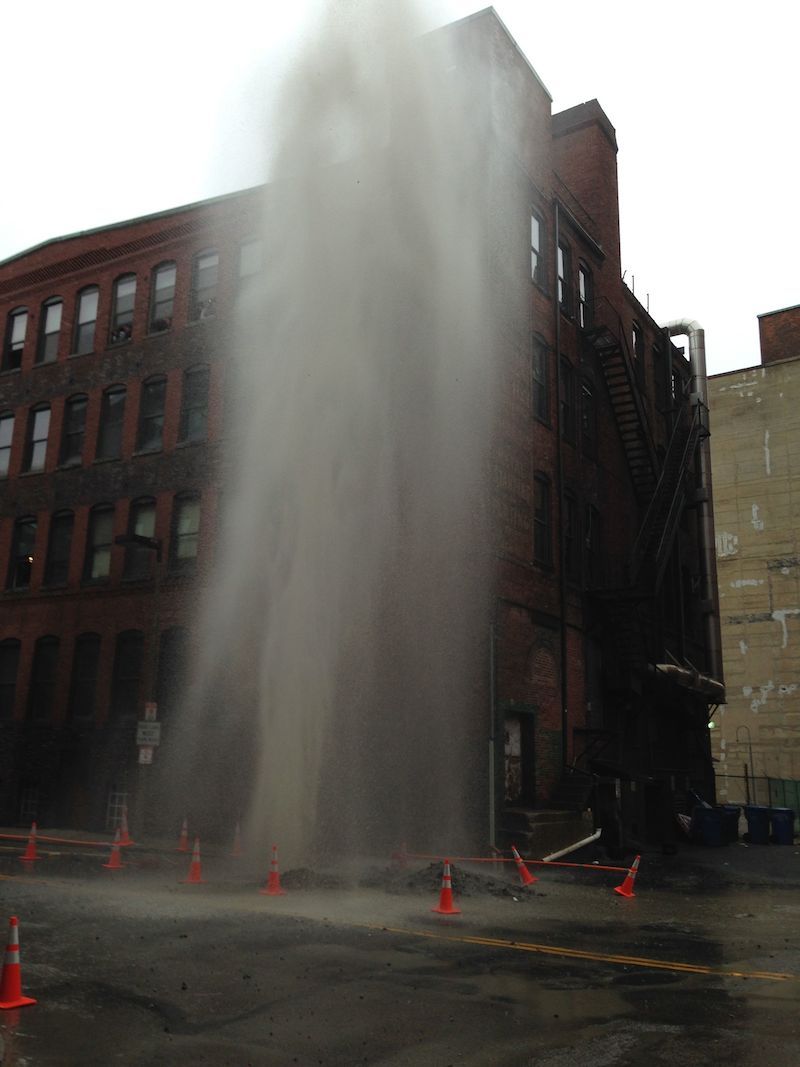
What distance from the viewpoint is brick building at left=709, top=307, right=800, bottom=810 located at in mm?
47750

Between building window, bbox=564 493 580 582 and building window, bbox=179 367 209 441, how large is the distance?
10.1 m

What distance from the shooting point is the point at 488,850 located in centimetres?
1933

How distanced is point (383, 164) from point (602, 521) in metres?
13.0

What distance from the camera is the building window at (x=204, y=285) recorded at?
27.5 meters

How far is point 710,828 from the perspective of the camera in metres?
24.9

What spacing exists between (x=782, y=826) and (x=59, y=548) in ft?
71.8

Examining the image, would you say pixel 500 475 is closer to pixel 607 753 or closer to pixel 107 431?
pixel 607 753

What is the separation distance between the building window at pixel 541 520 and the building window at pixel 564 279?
5809 millimetres

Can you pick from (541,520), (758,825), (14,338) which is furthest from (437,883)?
(14,338)

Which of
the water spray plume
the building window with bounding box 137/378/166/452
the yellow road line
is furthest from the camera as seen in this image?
the building window with bounding box 137/378/166/452

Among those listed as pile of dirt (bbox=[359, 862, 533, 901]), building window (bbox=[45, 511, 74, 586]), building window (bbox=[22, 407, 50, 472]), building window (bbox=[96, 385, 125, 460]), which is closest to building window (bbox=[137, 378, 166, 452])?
building window (bbox=[96, 385, 125, 460])

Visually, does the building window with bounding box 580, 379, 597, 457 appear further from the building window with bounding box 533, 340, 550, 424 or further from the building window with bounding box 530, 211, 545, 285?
the building window with bounding box 530, 211, 545, 285

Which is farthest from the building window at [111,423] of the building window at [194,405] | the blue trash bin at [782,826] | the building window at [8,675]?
the blue trash bin at [782,826]

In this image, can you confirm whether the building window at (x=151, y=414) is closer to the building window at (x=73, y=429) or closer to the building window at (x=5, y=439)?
the building window at (x=73, y=429)
